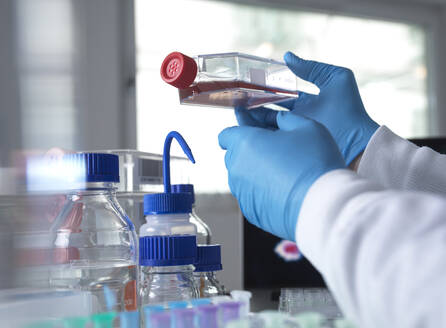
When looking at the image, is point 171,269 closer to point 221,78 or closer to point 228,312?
point 228,312

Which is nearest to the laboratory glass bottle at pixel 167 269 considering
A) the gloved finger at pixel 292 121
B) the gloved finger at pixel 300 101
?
the gloved finger at pixel 292 121

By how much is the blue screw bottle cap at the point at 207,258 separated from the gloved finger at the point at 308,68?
0.43 m

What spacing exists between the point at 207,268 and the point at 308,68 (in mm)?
498

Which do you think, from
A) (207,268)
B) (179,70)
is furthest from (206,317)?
(179,70)

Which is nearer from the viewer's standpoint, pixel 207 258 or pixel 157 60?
pixel 207 258

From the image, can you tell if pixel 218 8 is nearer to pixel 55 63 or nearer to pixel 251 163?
pixel 55 63

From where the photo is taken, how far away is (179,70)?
0.75 meters

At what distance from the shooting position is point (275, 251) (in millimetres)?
1631

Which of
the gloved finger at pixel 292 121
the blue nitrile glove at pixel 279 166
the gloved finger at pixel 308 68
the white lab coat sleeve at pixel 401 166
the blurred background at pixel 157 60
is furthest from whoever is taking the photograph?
the blurred background at pixel 157 60

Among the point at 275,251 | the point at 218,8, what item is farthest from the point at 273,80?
the point at 218,8

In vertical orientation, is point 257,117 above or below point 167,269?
above

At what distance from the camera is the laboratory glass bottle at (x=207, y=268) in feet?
2.62

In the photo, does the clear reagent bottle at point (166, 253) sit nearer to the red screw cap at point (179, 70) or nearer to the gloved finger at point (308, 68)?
the red screw cap at point (179, 70)

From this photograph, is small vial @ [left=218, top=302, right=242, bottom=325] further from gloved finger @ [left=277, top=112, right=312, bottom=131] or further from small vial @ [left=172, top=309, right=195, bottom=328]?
gloved finger @ [left=277, top=112, right=312, bottom=131]
